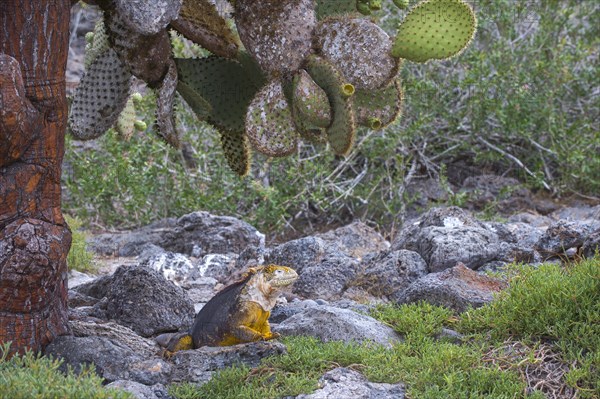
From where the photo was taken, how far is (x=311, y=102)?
429 centimetres

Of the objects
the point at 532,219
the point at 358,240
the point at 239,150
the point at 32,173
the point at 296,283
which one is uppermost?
the point at 32,173

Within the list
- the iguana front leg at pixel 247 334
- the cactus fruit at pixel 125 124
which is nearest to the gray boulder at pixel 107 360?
the iguana front leg at pixel 247 334

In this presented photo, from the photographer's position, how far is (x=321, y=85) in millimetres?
4434

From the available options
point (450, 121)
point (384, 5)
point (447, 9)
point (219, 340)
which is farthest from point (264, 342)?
point (384, 5)

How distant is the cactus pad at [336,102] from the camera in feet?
13.9

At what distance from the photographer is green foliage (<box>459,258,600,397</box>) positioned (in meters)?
4.13

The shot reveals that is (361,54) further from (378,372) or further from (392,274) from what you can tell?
(392,274)

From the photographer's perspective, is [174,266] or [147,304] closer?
[147,304]

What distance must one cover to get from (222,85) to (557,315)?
205 cm

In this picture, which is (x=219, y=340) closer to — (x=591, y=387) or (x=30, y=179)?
(x=30, y=179)

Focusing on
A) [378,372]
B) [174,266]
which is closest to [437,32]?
[378,372]

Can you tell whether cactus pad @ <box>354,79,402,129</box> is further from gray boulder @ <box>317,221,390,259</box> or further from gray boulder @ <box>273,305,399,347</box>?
gray boulder @ <box>317,221,390,259</box>

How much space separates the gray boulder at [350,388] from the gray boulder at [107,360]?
67 centimetres

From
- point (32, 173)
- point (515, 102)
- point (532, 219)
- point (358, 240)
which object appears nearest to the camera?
point (32, 173)
